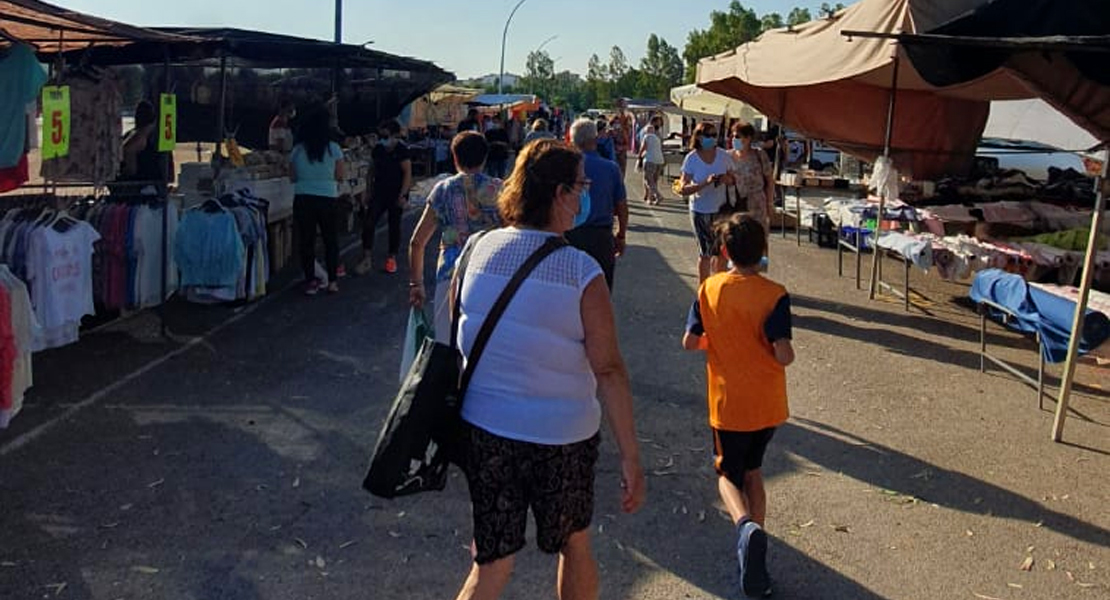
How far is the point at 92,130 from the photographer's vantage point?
309 inches

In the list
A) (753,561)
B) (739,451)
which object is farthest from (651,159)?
(753,561)

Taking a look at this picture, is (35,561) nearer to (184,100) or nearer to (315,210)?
(315,210)

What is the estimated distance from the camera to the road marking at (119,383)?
5.28m

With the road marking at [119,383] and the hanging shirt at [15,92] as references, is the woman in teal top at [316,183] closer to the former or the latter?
the road marking at [119,383]

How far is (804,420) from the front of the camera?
20.3 feet

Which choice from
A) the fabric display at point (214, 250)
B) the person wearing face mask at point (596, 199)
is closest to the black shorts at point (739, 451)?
the person wearing face mask at point (596, 199)

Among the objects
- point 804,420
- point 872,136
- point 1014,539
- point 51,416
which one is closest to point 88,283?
point 51,416

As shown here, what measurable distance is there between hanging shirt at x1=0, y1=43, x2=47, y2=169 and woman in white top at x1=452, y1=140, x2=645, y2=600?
4.87m

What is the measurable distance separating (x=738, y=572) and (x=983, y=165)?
11.4 m

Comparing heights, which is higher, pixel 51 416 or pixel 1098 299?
pixel 1098 299

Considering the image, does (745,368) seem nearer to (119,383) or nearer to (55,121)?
(119,383)

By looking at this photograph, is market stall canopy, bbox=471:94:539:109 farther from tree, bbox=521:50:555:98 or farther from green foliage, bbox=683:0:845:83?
tree, bbox=521:50:555:98

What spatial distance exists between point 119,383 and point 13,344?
1591mm

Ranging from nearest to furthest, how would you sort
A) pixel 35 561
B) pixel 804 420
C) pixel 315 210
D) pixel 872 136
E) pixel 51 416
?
pixel 35 561, pixel 51 416, pixel 804 420, pixel 315 210, pixel 872 136
